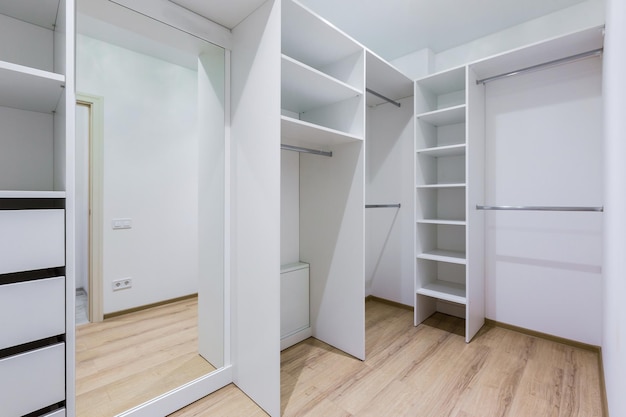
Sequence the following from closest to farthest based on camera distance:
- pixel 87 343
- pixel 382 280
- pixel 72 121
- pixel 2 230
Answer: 1. pixel 2 230
2. pixel 72 121
3. pixel 87 343
4. pixel 382 280

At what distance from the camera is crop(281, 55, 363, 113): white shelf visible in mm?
1760

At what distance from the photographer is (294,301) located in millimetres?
2395

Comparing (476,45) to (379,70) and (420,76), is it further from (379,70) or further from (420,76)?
(379,70)

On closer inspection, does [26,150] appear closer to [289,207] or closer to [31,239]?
[31,239]

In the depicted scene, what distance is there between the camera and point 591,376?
1956 millimetres

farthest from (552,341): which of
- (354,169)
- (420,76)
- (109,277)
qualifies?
(109,277)

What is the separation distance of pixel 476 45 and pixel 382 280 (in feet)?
8.37

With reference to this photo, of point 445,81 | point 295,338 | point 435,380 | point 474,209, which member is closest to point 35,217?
point 295,338

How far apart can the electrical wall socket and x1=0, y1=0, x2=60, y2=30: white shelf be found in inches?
49.6

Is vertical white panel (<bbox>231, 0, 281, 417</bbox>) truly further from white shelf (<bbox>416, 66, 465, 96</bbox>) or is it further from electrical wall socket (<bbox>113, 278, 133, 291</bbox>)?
white shelf (<bbox>416, 66, 465, 96</bbox>)

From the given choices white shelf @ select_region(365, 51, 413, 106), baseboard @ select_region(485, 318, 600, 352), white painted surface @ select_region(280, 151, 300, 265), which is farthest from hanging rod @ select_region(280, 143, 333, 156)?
baseboard @ select_region(485, 318, 600, 352)

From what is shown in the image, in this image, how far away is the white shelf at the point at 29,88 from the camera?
3.39ft

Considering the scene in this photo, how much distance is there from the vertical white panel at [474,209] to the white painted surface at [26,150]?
266 centimetres

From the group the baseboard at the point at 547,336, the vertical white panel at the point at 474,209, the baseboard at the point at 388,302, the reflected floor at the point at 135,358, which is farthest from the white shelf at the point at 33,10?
the baseboard at the point at 547,336
